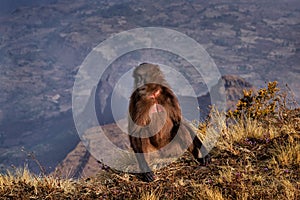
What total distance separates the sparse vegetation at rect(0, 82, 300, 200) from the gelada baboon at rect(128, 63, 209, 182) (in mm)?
656

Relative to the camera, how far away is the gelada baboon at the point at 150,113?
9.01 meters

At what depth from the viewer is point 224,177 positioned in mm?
8078

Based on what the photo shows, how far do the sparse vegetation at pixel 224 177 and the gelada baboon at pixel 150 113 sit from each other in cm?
66

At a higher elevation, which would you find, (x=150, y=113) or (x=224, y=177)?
(x=150, y=113)

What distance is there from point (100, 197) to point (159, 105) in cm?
261

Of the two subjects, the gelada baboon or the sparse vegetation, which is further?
the gelada baboon

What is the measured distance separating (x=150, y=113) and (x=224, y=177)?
2.34m

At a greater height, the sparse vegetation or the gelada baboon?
the gelada baboon

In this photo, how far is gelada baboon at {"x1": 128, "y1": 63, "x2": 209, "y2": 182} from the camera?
9.01m

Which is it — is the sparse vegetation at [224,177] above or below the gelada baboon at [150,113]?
below

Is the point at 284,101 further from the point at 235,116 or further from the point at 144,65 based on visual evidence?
the point at 144,65

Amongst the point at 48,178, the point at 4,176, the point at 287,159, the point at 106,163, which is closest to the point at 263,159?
the point at 287,159

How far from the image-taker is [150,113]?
29.7ft

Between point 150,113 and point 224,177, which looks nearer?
point 224,177
